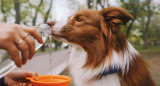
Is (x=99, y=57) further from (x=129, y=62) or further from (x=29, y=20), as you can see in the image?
(x=29, y=20)

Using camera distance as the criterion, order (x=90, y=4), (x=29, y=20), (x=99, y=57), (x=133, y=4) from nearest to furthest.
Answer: (x=99, y=57) → (x=133, y=4) → (x=90, y=4) → (x=29, y=20)

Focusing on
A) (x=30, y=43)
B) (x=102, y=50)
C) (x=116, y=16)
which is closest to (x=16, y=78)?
(x=30, y=43)

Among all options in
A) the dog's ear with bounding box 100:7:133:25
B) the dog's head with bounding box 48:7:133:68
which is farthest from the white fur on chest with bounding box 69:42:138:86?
the dog's ear with bounding box 100:7:133:25

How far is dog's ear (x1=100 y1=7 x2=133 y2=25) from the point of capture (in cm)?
258

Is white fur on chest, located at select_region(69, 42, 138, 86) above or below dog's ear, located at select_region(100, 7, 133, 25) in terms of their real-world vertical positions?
below

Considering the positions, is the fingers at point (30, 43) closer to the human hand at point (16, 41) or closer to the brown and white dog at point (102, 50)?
the human hand at point (16, 41)

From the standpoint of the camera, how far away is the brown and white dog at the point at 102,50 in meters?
2.68

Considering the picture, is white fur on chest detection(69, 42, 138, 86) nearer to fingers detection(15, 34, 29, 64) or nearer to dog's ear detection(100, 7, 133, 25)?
dog's ear detection(100, 7, 133, 25)

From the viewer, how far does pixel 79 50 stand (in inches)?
127

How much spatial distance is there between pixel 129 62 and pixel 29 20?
72.2 feet

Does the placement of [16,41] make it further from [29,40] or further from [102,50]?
[102,50]

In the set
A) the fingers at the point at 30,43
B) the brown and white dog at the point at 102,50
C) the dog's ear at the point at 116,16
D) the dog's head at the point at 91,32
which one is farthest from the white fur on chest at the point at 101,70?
the fingers at the point at 30,43

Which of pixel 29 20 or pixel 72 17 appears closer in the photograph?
pixel 72 17

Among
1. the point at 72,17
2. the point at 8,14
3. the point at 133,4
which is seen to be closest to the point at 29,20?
the point at 8,14
